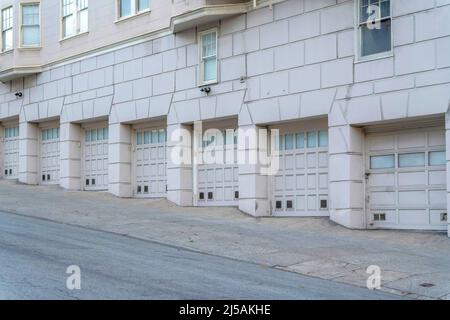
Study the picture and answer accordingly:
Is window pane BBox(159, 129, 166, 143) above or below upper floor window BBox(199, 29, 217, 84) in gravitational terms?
below

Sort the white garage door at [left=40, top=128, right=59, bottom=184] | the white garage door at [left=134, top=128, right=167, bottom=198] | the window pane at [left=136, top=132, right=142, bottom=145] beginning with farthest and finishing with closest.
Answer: the white garage door at [left=40, top=128, right=59, bottom=184]
the window pane at [left=136, top=132, right=142, bottom=145]
the white garage door at [left=134, top=128, right=167, bottom=198]

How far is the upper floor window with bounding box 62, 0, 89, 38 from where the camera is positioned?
78.4ft

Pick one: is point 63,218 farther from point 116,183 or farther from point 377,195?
point 377,195

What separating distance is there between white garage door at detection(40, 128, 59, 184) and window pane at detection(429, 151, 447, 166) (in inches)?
570

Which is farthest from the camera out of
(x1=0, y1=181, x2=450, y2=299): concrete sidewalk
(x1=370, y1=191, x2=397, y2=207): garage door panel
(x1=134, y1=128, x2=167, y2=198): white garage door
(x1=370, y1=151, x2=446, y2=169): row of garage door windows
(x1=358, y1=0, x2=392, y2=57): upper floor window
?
(x1=134, y1=128, x2=167, y2=198): white garage door

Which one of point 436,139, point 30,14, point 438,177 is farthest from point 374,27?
point 30,14

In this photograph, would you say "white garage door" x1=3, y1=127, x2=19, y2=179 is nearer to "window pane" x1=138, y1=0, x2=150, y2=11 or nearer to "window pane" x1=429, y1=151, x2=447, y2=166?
"window pane" x1=138, y1=0, x2=150, y2=11

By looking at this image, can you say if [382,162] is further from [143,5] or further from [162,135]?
[143,5]

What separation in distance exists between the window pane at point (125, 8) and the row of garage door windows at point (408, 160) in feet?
33.0

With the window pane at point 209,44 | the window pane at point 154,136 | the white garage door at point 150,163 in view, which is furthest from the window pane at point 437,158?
the window pane at point 154,136

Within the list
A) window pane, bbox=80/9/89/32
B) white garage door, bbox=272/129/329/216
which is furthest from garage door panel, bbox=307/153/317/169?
window pane, bbox=80/9/89/32

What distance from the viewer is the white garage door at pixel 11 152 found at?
27.1 meters

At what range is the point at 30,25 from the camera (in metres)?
25.9

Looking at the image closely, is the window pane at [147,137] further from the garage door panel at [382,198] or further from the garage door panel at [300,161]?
the garage door panel at [382,198]
